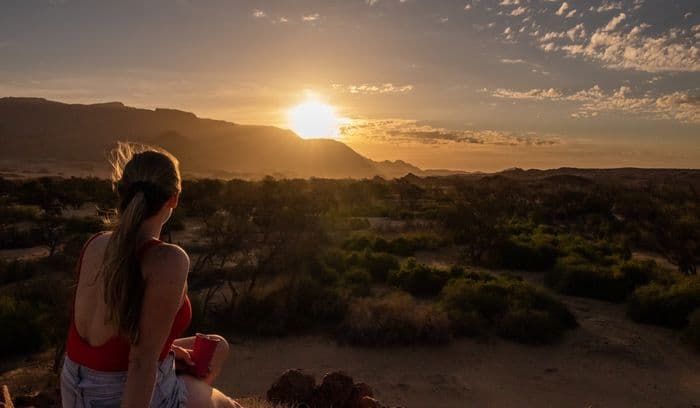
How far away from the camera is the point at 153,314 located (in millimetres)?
2406

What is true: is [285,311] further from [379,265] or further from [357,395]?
[357,395]

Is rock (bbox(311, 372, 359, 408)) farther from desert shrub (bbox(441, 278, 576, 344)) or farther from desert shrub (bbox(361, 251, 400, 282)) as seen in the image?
desert shrub (bbox(361, 251, 400, 282))

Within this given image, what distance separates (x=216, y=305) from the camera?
960 cm

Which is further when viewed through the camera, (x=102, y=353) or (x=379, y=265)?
(x=379, y=265)

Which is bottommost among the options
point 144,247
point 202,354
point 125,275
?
point 202,354

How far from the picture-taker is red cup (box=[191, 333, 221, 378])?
126 inches

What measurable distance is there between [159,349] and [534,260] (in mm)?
12922

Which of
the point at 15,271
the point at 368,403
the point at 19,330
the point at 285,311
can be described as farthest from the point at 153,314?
the point at 15,271

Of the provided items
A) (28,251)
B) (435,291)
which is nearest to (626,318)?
(435,291)

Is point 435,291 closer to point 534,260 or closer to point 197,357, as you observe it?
point 534,260

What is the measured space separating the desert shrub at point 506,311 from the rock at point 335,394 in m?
4.20

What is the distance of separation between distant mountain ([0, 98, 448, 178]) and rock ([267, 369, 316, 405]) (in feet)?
344

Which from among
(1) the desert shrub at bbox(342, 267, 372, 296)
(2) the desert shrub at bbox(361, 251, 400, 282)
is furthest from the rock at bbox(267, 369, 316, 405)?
(2) the desert shrub at bbox(361, 251, 400, 282)

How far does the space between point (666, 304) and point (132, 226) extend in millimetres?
9773
